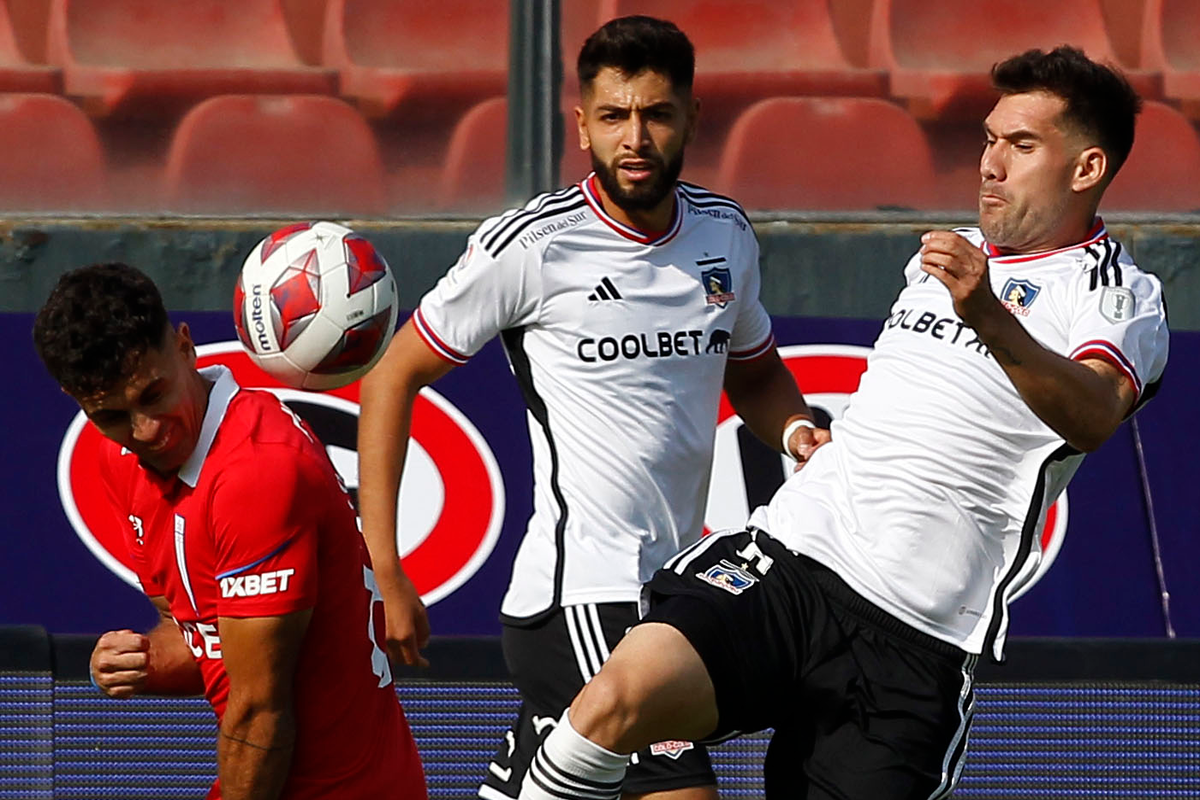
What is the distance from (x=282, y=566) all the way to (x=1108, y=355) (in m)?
1.70

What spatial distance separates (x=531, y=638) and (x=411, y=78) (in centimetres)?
432

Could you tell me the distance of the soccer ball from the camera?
405 cm

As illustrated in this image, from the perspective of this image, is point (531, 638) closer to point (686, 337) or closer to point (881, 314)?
point (686, 337)

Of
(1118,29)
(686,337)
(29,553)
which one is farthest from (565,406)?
(1118,29)

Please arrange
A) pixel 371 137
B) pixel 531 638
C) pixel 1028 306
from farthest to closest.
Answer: pixel 371 137
pixel 531 638
pixel 1028 306

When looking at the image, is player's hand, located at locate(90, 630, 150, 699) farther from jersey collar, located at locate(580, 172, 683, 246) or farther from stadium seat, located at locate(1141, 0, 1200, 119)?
stadium seat, located at locate(1141, 0, 1200, 119)

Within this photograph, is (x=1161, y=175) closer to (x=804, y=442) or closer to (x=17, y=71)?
(x=804, y=442)

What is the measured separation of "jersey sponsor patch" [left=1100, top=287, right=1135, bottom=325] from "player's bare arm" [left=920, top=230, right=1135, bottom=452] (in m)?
0.23

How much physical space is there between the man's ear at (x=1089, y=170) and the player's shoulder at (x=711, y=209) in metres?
1.03

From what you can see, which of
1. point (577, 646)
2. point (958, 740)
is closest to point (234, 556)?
point (577, 646)

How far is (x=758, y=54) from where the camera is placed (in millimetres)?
8047

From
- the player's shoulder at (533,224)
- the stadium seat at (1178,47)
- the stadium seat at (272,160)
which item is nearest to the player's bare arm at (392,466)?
the player's shoulder at (533,224)

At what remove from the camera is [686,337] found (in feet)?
14.4

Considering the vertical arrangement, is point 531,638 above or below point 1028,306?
below
